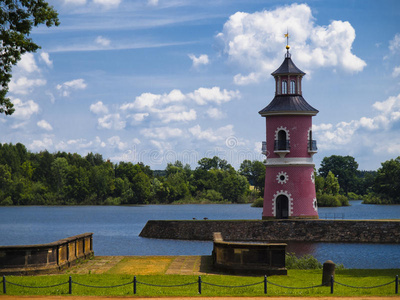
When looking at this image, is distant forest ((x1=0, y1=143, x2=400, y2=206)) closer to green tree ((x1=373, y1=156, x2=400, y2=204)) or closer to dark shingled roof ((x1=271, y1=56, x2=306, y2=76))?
green tree ((x1=373, y1=156, x2=400, y2=204))

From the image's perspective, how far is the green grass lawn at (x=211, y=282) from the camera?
21812 mm

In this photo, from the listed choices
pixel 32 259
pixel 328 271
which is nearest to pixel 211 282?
pixel 328 271

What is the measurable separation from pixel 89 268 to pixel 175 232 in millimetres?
23480

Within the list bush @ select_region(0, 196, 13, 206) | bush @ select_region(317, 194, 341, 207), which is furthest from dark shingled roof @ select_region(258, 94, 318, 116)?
bush @ select_region(0, 196, 13, 206)

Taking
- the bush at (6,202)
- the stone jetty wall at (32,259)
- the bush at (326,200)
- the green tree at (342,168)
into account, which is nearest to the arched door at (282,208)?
the stone jetty wall at (32,259)

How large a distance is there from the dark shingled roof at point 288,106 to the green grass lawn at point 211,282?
22962 millimetres

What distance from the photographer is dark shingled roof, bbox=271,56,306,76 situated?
4928 cm

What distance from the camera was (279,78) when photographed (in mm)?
49719

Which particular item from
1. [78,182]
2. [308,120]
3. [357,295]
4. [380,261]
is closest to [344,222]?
[308,120]

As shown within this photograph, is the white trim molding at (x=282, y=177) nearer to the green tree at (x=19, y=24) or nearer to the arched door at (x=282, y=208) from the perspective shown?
the arched door at (x=282, y=208)

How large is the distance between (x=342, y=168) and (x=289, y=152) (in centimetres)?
10056

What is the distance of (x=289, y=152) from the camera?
48.7 meters

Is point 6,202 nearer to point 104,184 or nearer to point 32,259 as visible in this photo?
point 104,184

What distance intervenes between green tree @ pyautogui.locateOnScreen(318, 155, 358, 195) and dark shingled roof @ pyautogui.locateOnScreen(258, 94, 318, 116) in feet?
A: 319
